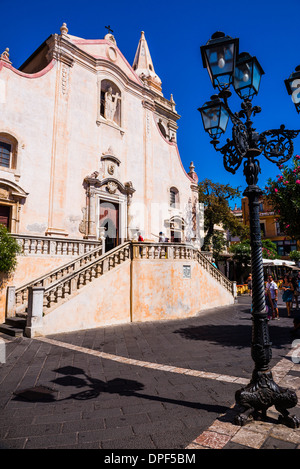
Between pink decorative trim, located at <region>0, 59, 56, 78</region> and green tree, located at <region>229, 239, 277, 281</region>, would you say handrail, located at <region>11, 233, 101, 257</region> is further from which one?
green tree, located at <region>229, 239, 277, 281</region>

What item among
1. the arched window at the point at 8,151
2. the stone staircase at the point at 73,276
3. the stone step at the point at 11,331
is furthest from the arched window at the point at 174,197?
the stone step at the point at 11,331

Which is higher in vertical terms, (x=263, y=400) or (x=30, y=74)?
(x=30, y=74)

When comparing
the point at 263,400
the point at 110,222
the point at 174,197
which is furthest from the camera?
the point at 174,197

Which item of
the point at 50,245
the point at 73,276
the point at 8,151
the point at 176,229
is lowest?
the point at 73,276

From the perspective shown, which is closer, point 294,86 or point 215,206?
point 294,86

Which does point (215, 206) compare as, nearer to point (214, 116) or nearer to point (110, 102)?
point (110, 102)

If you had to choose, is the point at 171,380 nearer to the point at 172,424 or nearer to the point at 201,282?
the point at 172,424

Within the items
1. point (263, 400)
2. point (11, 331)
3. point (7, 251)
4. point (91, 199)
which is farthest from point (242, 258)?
point (263, 400)

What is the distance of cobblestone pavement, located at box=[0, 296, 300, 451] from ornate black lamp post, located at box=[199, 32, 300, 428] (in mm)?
279

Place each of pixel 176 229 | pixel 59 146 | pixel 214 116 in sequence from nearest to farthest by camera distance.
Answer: pixel 214 116 < pixel 59 146 < pixel 176 229

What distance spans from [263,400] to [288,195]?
23.6 ft

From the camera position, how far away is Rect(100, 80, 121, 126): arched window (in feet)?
61.0

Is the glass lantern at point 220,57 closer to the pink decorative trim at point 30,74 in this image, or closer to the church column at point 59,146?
the church column at point 59,146

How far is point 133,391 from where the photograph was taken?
15.2ft
